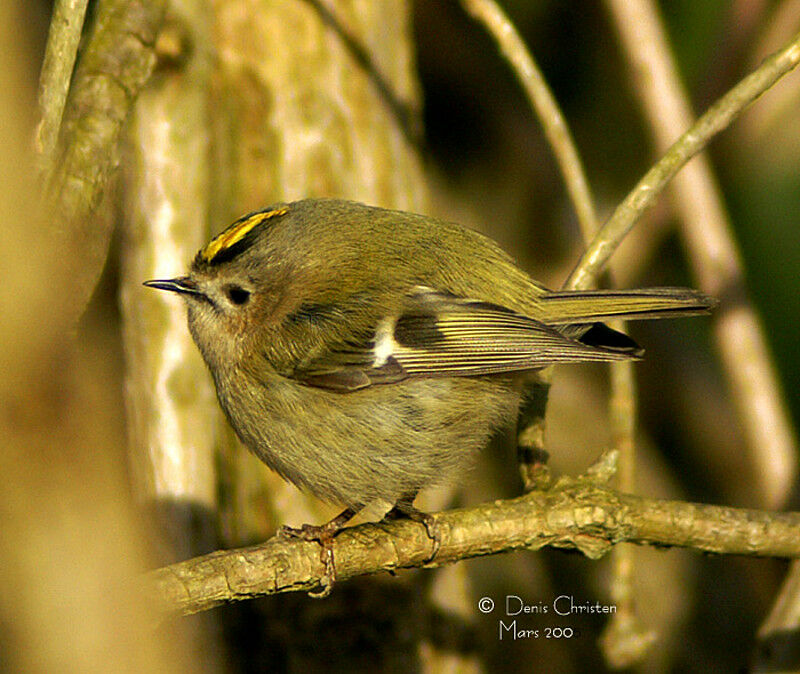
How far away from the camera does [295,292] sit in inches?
93.0

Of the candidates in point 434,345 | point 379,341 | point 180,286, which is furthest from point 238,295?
point 434,345

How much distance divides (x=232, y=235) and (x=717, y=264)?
5.91 ft

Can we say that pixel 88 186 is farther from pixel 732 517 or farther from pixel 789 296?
pixel 789 296

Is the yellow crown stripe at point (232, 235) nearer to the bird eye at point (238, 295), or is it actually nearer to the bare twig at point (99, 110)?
the bird eye at point (238, 295)

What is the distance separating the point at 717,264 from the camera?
324 centimetres

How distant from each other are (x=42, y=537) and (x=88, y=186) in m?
1.27

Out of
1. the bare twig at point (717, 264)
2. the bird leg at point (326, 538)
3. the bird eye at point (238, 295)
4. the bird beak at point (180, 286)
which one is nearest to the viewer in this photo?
the bird leg at point (326, 538)

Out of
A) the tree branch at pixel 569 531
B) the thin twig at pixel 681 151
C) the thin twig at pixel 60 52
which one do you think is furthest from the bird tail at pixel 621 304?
the thin twig at pixel 60 52

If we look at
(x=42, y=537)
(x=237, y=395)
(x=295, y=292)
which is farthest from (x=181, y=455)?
(x=42, y=537)

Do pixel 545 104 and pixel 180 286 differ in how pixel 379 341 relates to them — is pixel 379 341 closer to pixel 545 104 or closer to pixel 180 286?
pixel 180 286

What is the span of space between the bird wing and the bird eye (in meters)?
0.31

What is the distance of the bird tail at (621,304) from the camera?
206cm

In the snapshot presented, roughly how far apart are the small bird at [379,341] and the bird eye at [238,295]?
0.03 feet

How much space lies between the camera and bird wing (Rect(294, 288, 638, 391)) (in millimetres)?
2113
